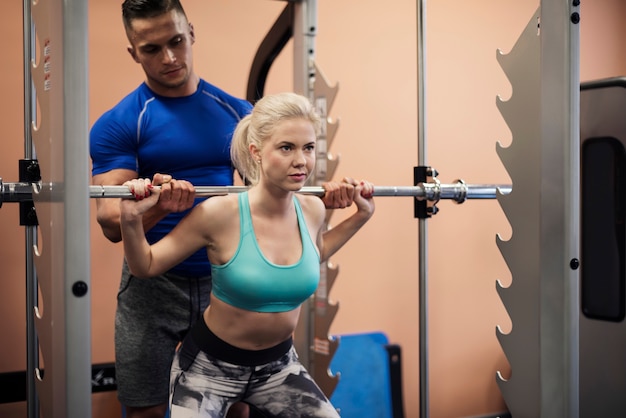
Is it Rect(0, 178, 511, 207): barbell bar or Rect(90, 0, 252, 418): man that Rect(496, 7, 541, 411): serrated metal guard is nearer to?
Rect(0, 178, 511, 207): barbell bar

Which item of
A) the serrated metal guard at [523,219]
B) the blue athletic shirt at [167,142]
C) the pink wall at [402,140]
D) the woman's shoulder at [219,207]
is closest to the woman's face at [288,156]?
the woman's shoulder at [219,207]

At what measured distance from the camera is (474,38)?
358cm

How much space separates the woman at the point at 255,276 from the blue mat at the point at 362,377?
1.41 m

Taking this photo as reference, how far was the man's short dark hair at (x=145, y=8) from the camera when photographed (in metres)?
1.75

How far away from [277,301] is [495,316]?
7.93 feet

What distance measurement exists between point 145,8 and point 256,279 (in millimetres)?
793

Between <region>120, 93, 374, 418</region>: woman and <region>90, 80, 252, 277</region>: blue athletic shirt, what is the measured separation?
0.68ft

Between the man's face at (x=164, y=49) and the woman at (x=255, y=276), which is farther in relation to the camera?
the man's face at (x=164, y=49)

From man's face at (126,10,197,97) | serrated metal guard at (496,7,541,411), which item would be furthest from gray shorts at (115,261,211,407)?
serrated metal guard at (496,7,541,411)

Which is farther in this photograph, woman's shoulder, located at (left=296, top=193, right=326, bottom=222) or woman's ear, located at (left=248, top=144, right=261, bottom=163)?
woman's shoulder, located at (left=296, top=193, right=326, bottom=222)

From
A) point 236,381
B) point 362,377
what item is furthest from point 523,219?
point 362,377

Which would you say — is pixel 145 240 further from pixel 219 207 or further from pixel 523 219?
pixel 523 219

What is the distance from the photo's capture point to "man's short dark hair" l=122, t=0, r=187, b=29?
1755 millimetres

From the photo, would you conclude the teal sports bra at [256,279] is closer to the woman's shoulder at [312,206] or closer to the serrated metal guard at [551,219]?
the woman's shoulder at [312,206]
